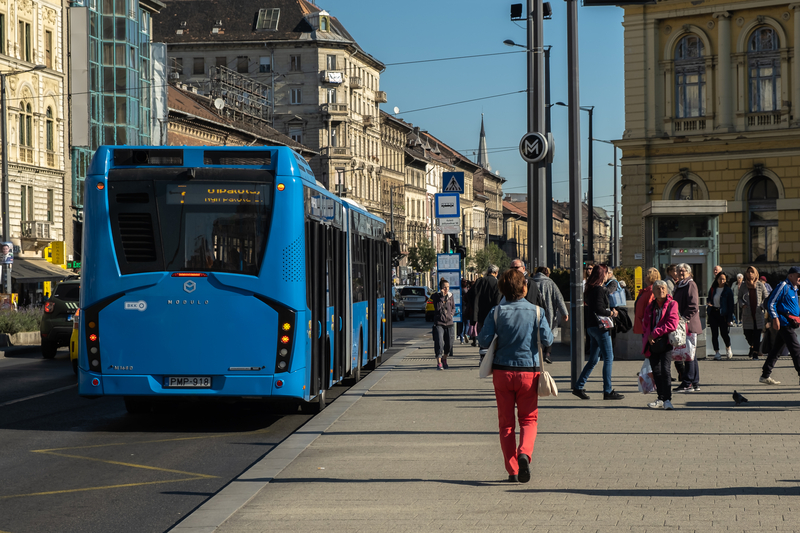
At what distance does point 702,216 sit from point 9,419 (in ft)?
82.7

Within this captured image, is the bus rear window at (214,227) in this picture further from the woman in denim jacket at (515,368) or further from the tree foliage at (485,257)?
the tree foliage at (485,257)

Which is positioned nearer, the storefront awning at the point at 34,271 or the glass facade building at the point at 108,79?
the storefront awning at the point at 34,271

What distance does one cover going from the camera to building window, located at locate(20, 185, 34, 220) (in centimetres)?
5597

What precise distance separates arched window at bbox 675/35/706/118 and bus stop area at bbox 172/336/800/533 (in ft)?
106

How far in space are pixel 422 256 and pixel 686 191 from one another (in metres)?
64.8

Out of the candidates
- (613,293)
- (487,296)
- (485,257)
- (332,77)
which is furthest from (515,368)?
(485,257)

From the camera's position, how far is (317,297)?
13.5 m

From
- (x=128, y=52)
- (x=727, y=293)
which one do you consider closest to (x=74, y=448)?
(x=727, y=293)

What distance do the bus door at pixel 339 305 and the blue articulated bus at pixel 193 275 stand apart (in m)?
2.37

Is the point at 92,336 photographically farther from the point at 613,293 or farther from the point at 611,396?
the point at 613,293

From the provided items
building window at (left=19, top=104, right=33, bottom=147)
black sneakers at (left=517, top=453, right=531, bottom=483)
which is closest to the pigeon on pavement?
black sneakers at (left=517, top=453, right=531, bottom=483)

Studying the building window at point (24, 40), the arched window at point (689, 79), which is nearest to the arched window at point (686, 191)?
the arched window at point (689, 79)

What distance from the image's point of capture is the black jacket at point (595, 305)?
1507cm

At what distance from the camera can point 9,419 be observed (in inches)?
555
